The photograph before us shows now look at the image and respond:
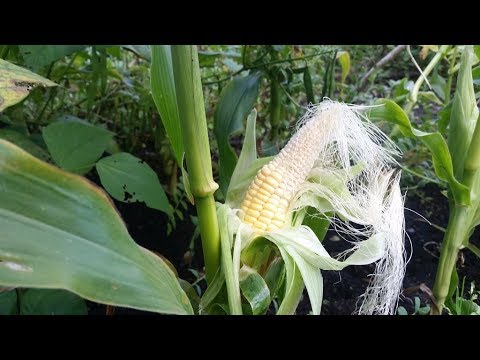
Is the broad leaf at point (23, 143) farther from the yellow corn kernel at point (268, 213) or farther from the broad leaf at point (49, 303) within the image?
the yellow corn kernel at point (268, 213)

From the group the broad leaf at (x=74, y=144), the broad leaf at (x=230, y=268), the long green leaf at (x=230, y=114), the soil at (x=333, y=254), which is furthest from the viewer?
the soil at (x=333, y=254)

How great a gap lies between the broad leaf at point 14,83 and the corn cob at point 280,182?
0.25 m

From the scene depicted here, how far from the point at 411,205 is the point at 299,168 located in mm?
726

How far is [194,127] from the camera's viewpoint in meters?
0.42

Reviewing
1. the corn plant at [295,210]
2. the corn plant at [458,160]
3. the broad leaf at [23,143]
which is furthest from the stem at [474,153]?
the broad leaf at [23,143]

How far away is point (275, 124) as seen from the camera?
1103 millimetres

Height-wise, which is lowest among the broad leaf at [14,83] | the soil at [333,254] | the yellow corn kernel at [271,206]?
the soil at [333,254]

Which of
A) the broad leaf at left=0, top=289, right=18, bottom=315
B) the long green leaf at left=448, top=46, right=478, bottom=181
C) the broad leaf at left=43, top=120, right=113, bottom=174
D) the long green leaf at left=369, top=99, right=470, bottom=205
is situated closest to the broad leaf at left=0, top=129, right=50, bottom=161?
the broad leaf at left=43, top=120, right=113, bottom=174

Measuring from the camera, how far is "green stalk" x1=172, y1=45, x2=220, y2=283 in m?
0.41

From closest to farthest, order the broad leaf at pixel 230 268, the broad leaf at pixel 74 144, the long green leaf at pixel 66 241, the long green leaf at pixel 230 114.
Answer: the long green leaf at pixel 66 241
the broad leaf at pixel 230 268
the broad leaf at pixel 74 144
the long green leaf at pixel 230 114

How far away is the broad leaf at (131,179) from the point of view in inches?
24.9

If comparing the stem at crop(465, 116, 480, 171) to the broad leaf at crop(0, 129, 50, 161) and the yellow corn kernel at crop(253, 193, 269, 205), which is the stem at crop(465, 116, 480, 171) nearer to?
the yellow corn kernel at crop(253, 193, 269, 205)

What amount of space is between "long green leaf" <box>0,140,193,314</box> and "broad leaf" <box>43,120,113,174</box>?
0.24 meters

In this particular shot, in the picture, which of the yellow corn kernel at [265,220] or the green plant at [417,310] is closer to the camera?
the yellow corn kernel at [265,220]
